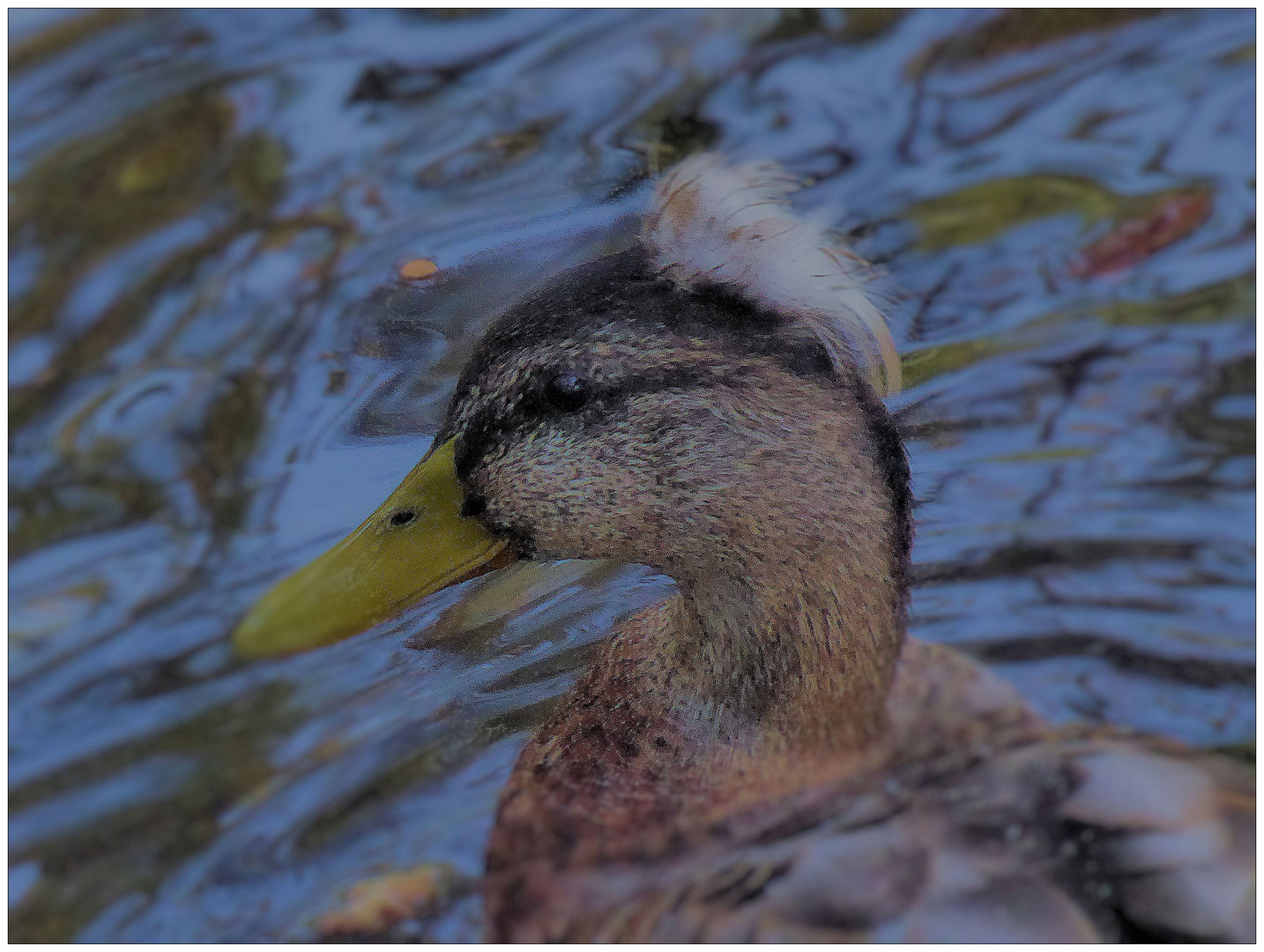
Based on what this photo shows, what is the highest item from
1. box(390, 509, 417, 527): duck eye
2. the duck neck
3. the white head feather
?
the white head feather

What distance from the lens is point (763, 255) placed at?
33.6 inches

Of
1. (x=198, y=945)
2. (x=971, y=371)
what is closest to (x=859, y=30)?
(x=971, y=371)

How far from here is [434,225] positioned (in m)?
1.02

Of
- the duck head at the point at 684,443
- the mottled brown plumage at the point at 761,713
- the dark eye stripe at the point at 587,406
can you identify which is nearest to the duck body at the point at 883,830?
the mottled brown plumage at the point at 761,713

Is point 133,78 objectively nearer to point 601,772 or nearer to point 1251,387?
point 601,772

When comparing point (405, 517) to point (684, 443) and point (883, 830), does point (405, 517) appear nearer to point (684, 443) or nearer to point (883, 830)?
point (684, 443)

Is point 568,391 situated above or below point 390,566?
above

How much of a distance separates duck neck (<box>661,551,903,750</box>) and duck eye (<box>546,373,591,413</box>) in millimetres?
206

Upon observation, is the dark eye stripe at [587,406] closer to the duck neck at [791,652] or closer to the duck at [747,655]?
the duck at [747,655]

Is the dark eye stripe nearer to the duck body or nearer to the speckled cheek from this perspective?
the speckled cheek

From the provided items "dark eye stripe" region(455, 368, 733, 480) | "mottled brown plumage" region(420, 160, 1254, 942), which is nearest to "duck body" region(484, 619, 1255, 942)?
"mottled brown plumage" region(420, 160, 1254, 942)

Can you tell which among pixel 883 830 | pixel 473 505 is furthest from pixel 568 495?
pixel 883 830

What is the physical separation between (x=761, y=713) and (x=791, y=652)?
2.6 inches

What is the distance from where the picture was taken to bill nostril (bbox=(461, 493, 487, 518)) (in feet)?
2.94
